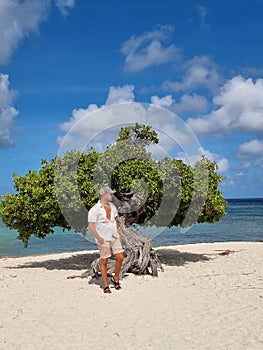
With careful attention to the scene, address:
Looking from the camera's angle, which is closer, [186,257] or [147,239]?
[147,239]

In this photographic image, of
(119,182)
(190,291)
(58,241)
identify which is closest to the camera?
(190,291)

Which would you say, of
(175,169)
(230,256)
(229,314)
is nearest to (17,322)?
(229,314)

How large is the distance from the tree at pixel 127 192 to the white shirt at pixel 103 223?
209 centimetres

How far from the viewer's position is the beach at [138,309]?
7422mm

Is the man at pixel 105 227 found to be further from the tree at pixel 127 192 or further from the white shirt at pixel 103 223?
the tree at pixel 127 192

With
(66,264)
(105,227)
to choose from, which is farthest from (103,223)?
(66,264)

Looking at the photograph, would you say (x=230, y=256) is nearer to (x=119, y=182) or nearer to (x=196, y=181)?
(x=196, y=181)

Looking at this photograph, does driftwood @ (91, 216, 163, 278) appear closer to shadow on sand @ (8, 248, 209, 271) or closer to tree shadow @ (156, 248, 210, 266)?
shadow on sand @ (8, 248, 209, 271)

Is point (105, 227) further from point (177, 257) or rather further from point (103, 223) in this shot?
point (177, 257)

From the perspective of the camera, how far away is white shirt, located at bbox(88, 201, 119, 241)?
10945 mm

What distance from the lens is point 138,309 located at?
9461 mm

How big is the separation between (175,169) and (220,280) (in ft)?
11.9

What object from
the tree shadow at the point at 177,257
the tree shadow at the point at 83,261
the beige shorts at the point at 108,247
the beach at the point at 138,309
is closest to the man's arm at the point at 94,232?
the beige shorts at the point at 108,247

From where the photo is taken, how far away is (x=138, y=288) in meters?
11.6
